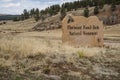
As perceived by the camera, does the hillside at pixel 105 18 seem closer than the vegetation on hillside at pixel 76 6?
Yes

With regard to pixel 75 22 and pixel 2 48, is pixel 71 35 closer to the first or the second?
pixel 75 22

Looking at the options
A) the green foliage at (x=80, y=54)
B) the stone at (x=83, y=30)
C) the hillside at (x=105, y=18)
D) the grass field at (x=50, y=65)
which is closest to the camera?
the grass field at (x=50, y=65)

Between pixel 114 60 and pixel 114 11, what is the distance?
301 ft

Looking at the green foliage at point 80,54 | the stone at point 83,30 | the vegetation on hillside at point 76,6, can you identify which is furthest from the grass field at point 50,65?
the vegetation on hillside at point 76,6

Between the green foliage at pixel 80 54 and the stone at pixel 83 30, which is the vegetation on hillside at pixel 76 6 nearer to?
the stone at pixel 83 30

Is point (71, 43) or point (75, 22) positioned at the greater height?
point (75, 22)

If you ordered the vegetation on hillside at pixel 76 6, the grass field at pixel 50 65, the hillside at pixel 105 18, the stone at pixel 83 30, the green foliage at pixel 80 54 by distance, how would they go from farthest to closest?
the vegetation on hillside at pixel 76 6, the hillside at pixel 105 18, the stone at pixel 83 30, the green foliage at pixel 80 54, the grass field at pixel 50 65

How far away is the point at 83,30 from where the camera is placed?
62.5ft

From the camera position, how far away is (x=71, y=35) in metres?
19.1

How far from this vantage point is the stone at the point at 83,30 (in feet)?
62.1

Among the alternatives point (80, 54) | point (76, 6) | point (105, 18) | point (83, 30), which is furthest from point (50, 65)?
point (76, 6)

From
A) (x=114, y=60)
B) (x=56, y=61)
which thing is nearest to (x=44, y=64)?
(x=56, y=61)

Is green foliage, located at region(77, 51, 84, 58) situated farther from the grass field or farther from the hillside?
the hillside

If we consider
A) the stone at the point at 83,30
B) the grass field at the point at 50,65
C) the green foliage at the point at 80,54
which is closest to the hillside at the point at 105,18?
the stone at the point at 83,30
